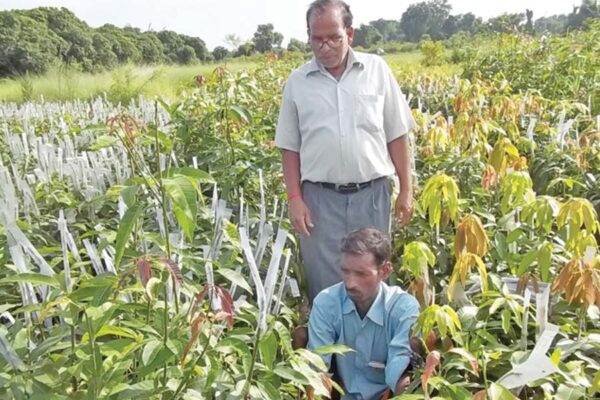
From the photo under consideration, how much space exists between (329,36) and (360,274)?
747 millimetres

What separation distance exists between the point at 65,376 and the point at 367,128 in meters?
1.33

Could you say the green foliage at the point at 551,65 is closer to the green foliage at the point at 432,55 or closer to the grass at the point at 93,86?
the grass at the point at 93,86

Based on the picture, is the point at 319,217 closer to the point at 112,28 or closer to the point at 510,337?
the point at 510,337

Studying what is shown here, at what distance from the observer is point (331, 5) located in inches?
82.5

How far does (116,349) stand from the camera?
1266 mm

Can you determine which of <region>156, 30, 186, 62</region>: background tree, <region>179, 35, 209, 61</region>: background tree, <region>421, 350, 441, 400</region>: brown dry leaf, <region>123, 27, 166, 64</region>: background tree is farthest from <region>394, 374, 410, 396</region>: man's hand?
<region>179, 35, 209, 61</region>: background tree

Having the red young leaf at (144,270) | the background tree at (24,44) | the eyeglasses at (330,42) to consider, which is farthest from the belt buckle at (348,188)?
the background tree at (24,44)

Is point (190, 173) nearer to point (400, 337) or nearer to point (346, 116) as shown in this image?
point (400, 337)

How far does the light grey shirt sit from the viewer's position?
226cm

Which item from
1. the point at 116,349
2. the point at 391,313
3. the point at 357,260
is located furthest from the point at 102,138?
the point at 391,313

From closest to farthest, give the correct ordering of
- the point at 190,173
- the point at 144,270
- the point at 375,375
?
the point at 144,270
the point at 190,173
the point at 375,375

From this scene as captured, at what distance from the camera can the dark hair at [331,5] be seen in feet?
6.88

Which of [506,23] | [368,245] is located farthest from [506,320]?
[506,23]

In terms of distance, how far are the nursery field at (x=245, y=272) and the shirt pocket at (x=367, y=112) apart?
0.38 meters
